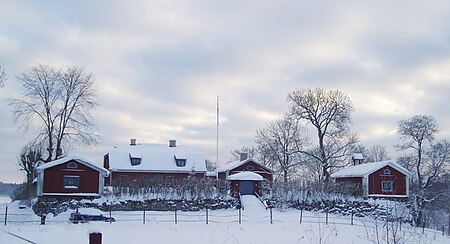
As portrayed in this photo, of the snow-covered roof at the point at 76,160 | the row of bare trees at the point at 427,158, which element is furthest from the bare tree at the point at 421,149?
the snow-covered roof at the point at 76,160

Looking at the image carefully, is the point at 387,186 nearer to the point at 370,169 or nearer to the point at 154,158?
the point at 370,169

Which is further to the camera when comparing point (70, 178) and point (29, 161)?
point (29, 161)

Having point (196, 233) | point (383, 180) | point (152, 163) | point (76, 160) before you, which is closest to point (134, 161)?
point (152, 163)

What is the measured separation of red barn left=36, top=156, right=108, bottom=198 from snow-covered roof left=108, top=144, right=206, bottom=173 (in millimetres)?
10538

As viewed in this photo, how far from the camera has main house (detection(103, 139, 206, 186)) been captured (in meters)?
49.8

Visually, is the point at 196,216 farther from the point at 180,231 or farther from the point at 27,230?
the point at 27,230

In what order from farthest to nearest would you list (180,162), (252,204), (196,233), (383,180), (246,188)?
(180,162), (383,180), (246,188), (252,204), (196,233)

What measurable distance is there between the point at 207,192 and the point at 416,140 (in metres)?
22.1

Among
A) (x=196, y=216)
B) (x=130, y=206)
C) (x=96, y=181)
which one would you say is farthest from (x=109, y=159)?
(x=196, y=216)

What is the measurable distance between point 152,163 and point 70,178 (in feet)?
44.1

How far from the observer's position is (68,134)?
151ft

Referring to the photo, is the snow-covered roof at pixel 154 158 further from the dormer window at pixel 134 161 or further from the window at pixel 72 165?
the window at pixel 72 165

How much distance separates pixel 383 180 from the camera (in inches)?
1720

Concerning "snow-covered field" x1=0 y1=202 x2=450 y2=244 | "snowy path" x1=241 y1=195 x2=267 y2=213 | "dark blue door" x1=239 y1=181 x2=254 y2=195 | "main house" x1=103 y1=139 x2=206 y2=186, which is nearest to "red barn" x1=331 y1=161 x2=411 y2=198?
"dark blue door" x1=239 y1=181 x2=254 y2=195
